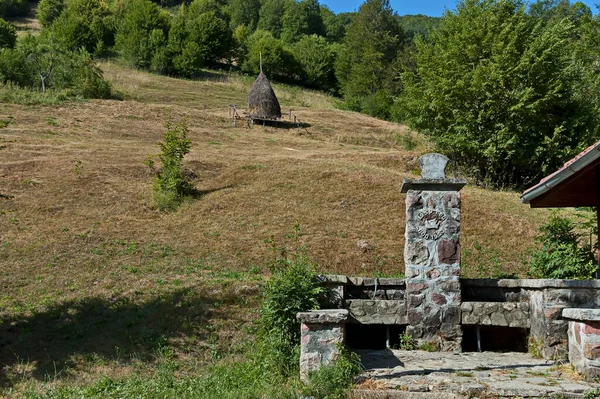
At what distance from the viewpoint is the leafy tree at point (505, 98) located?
20203 millimetres

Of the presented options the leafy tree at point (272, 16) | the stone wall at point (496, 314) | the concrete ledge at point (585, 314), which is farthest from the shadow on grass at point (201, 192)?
the leafy tree at point (272, 16)

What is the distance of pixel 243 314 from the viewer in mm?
10141

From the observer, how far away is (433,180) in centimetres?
725

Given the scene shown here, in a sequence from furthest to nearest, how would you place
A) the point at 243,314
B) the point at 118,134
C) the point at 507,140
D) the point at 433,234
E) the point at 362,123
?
the point at 362,123 < the point at 118,134 < the point at 507,140 < the point at 243,314 < the point at 433,234

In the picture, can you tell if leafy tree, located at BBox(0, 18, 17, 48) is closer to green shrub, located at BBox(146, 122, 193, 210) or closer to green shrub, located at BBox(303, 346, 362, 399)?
green shrub, located at BBox(146, 122, 193, 210)

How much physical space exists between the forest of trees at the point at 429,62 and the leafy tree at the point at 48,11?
17cm

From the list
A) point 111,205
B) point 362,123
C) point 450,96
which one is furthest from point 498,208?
point 362,123

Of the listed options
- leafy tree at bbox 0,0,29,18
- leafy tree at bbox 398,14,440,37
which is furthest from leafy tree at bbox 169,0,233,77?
leafy tree at bbox 398,14,440,37

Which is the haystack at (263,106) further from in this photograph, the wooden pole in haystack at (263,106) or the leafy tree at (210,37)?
the leafy tree at (210,37)

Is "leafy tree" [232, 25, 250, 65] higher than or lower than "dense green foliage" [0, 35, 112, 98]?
higher

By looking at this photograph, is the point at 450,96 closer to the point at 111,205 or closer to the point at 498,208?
the point at 498,208

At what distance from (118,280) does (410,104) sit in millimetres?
14077

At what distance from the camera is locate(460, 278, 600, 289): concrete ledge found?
6.57 meters

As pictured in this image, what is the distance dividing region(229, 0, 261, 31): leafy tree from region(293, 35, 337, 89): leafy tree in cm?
2476
